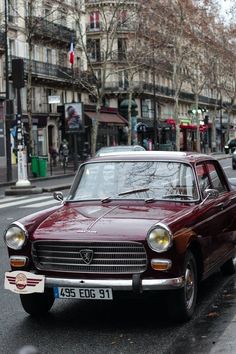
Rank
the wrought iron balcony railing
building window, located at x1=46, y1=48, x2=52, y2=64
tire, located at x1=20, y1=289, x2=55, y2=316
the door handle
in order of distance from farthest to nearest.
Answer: building window, located at x1=46, y1=48, x2=52, y2=64 < the wrought iron balcony railing < the door handle < tire, located at x1=20, y1=289, x2=55, y2=316

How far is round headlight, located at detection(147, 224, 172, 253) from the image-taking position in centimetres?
536

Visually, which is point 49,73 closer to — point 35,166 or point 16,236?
point 35,166

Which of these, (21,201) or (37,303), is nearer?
(37,303)

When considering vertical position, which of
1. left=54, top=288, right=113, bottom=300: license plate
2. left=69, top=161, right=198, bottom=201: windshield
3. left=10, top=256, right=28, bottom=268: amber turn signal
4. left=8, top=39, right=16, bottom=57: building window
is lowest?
left=54, top=288, right=113, bottom=300: license plate

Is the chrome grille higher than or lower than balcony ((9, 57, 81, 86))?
lower

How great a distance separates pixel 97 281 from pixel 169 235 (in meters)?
0.73

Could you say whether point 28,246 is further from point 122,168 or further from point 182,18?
point 182,18

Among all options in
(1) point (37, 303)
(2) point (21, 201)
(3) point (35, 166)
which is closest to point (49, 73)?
(3) point (35, 166)

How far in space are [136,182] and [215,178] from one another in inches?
50.8

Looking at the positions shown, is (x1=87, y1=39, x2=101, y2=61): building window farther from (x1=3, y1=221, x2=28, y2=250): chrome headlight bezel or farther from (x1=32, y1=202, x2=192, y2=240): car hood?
(x1=3, y1=221, x2=28, y2=250): chrome headlight bezel

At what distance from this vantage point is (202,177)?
6.97 metres

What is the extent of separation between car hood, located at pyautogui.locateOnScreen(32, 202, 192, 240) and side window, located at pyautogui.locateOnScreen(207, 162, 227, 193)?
1.23m

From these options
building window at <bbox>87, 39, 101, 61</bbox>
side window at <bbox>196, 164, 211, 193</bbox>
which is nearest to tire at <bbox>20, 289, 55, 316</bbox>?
side window at <bbox>196, 164, 211, 193</bbox>

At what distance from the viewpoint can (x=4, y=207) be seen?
707 inches
